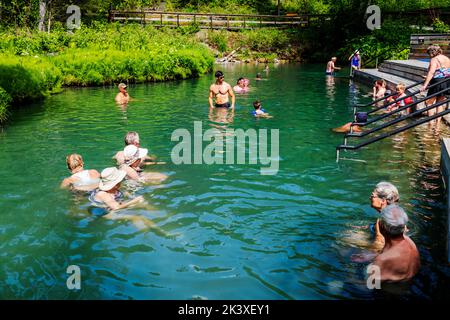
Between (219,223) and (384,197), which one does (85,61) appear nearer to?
(219,223)

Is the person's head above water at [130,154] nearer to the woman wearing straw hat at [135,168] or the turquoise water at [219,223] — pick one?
the woman wearing straw hat at [135,168]

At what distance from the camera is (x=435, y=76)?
11859mm

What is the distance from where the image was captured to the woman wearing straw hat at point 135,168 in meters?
8.90

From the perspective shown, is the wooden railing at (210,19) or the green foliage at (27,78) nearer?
the green foliage at (27,78)

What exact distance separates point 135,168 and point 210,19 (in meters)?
43.2

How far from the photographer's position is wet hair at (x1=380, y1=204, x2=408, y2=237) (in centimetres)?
487

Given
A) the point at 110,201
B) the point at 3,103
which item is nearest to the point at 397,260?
the point at 110,201

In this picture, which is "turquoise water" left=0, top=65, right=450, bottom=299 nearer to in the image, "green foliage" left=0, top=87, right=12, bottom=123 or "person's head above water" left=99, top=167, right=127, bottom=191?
"person's head above water" left=99, top=167, right=127, bottom=191

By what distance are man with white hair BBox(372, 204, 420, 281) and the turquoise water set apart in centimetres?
19

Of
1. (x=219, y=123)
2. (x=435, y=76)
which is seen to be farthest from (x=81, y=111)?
(x=435, y=76)

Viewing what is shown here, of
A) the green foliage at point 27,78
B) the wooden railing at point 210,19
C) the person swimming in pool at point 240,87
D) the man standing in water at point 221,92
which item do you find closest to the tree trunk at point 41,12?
the wooden railing at point 210,19

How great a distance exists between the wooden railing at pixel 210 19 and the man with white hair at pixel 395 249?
45.8 meters

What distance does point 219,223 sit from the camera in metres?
7.13
